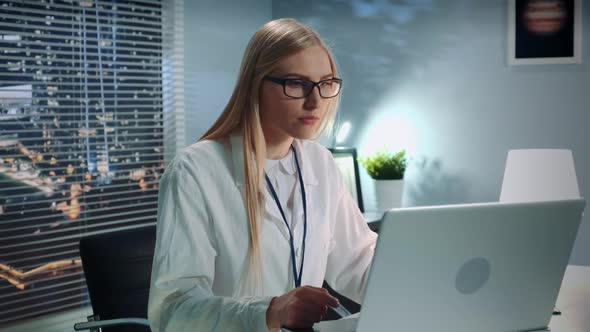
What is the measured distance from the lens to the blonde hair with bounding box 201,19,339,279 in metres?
1.40

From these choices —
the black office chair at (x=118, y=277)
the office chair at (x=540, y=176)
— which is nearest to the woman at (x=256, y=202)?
the black office chair at (x=118, y=277)

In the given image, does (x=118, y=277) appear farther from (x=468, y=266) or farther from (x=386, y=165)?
(x=386, y=165)

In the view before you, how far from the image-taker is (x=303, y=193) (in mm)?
1580

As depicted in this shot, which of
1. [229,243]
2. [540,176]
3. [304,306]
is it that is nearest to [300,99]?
[229,243]

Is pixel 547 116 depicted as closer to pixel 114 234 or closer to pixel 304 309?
pixel 114 234

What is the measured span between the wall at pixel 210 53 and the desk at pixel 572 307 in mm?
2305

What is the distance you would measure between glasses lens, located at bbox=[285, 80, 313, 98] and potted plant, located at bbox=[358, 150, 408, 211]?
2.37 metres

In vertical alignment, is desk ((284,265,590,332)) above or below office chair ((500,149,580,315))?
below

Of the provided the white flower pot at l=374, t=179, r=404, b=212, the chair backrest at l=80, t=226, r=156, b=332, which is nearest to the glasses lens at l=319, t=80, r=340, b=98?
the chair backrest at l=80, t=226, r=156, b=332

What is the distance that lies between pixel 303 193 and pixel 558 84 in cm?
233

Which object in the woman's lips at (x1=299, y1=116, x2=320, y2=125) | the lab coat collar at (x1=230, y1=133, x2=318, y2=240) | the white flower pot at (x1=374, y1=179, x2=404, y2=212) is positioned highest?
the woman's lips at (x1=299, y1=116, x2=320, y2=125)

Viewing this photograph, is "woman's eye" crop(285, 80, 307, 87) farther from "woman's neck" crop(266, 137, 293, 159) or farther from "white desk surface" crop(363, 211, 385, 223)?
"white desk surface" crop(363, 211, 385, 223)

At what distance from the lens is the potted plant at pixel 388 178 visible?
370cm

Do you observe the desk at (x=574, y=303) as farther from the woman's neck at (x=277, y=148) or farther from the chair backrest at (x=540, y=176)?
the woman's neck at (x=277, y=148)
